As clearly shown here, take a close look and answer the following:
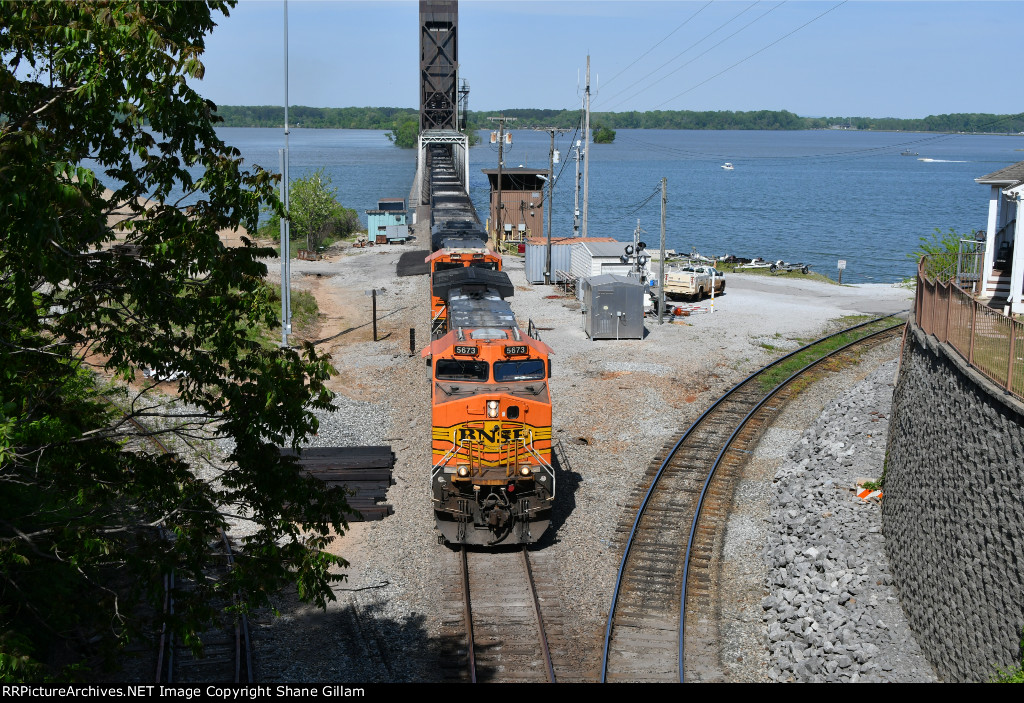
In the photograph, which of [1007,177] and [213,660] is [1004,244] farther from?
[213,660]

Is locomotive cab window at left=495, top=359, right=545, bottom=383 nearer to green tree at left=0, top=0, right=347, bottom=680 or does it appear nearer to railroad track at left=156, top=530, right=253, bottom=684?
railroad track at left=156, top=530, right=253, bottom=684

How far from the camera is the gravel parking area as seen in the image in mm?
15008

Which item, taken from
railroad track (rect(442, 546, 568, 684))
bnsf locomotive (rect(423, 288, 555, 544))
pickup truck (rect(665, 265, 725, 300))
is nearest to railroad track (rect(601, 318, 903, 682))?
railroad track (rect(442, 546, 568, 684))

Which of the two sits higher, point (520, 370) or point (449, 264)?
point (449, 264)

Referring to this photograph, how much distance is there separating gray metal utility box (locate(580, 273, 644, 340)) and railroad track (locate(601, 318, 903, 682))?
26.2 ft

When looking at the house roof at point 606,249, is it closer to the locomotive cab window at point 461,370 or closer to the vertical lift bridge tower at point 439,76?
the locomotive cab window at point 461,370

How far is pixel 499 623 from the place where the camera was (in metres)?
15.5

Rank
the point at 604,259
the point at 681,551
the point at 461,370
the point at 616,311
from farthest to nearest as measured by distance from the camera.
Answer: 1. the point at 604,259
2. the point at 616,311
3. the point at 681,551
4. the point at 461,370

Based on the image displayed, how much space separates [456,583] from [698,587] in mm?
4582

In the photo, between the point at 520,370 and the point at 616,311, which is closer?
the point at 520,370

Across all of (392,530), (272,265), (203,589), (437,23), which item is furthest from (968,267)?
(437,23)

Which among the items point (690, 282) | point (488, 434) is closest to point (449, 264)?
point (488, 434)

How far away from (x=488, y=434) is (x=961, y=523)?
8137 mm

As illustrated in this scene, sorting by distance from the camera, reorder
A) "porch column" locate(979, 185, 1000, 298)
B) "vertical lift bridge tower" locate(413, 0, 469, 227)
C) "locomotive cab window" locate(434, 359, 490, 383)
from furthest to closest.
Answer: "vertical lift bridge tower" locate(413, 0, 469, 227)
"porch column" locate(979, 185, 1000, 298)
"locomotive cab window" locate(434, 359, 490, 383)
